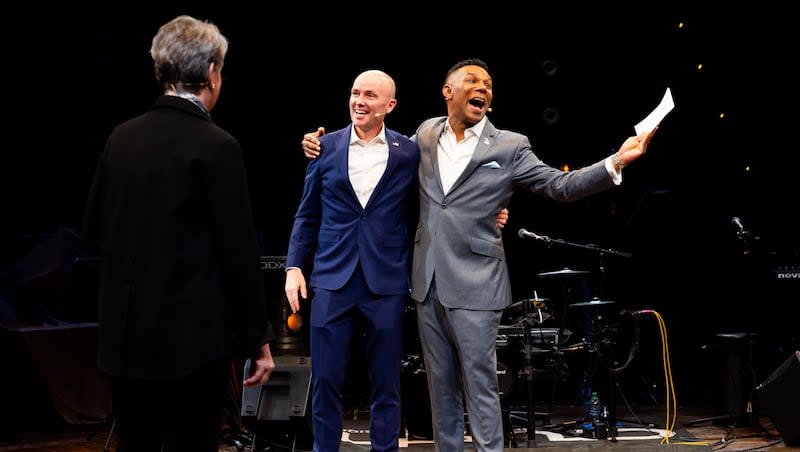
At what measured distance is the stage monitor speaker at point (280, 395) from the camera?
14.9 feet

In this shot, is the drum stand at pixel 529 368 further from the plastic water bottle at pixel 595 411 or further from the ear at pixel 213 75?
the ear at pixel 213 75

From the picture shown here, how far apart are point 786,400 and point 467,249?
8.91 feet

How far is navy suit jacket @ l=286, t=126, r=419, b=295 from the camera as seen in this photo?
3.25m

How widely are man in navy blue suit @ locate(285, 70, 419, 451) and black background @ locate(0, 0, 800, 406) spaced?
3902mm

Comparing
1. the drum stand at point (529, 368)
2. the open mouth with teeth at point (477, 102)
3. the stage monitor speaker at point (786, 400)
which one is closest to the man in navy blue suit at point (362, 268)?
the open mouth with teeth at point (477, 102)

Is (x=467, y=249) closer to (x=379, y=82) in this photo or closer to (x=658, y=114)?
(x=379, y=82)

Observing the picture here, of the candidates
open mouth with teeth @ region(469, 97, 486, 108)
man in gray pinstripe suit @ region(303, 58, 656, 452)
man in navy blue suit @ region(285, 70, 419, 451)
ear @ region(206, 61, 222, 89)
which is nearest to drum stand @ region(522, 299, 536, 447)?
man in gray pinstripe suit @ region(303, 58, 656, 452)

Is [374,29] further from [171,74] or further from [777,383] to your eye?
[171,74]

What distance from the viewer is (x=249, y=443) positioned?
200 inches

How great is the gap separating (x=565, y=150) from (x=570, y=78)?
25.5 inches

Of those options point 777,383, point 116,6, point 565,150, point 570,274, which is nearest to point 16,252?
point 116,6

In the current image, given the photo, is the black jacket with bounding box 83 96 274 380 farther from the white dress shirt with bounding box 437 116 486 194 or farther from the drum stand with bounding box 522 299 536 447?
the drum stand with bounding box 522 299 536 447

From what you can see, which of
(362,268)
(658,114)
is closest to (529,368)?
(362,268)

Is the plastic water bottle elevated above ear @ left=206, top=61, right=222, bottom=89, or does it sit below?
below
